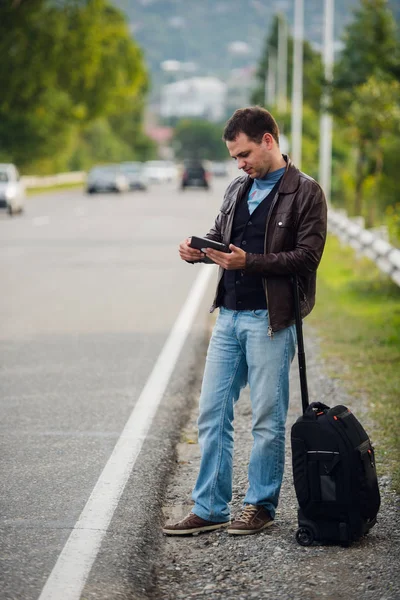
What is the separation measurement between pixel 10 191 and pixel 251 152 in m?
27.5

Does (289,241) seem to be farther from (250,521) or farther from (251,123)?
(250,521)

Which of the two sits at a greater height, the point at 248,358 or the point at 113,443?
the point at 248,358

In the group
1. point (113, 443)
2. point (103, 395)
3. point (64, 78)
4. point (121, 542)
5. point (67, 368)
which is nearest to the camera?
point (121, 542)

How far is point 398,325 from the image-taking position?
1110 cm

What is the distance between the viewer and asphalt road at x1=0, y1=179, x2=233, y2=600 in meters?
4.84

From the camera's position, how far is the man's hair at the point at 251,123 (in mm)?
4996

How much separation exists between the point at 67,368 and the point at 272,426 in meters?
4.23

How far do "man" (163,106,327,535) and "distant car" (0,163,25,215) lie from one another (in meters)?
27.0

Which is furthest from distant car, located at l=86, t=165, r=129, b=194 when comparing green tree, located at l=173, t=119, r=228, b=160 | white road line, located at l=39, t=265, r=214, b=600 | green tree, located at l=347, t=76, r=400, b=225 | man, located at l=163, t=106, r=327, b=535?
green tree, located at l=173, t=119, r=228, b=160

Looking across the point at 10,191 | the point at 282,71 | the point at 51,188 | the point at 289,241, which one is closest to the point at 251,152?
the point at 289,241

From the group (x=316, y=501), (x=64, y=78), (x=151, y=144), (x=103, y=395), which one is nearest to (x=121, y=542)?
(x=316, y=501)

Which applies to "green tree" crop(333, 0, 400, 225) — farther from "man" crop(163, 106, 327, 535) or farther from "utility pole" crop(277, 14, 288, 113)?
"utility pole" crop(277, 14, 288, 113)

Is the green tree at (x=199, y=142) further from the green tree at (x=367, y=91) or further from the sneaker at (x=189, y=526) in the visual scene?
the sneaker at (x=189, y=526)

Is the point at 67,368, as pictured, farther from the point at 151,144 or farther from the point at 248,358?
the point at 151,144
